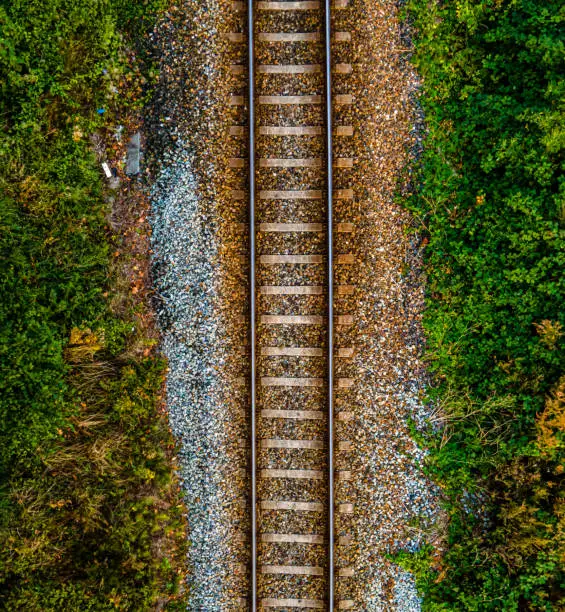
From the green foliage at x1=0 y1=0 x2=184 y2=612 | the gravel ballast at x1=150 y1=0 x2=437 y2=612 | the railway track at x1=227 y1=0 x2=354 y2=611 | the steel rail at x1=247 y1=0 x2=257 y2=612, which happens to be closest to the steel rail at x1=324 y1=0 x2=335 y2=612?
the railway track at x1=227 y1=0 x2=354 y2=611

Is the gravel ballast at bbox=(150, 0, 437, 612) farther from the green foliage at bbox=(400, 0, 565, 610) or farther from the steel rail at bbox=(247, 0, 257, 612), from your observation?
the green foliage at bbox=(400, 0, 565, 610)

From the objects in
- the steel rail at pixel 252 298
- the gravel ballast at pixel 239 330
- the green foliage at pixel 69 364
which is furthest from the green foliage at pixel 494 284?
the green foliage at pixel 69 364

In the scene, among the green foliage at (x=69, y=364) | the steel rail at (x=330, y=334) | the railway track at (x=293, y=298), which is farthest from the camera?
the railway track at (x=293, y=298)

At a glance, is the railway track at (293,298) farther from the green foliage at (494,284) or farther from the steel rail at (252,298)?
the green foliage at (494,284)

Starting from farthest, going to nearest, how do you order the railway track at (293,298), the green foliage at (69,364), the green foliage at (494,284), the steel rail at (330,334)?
the railway track at (293,298), the steel rail at (330,334), the green foliage at (494,284), the green foliage at (69,364)

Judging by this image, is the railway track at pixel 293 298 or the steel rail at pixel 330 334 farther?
the railway track at pixel 293 298

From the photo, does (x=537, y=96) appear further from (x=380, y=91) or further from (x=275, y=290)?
(x=275, y=290)

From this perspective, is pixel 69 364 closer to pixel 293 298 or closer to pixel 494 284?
pixel 293 298
